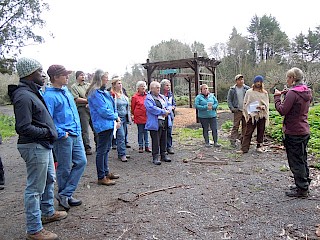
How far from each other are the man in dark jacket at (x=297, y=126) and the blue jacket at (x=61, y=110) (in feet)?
9.31

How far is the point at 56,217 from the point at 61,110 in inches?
49.8

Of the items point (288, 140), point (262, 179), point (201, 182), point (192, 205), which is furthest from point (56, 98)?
point (262, 179)

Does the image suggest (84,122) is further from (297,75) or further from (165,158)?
(297,75)

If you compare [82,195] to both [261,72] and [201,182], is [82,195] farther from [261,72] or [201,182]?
[261,72]

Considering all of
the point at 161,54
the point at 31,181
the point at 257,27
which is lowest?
the point at 31,181

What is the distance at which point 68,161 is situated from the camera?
12.4 feet

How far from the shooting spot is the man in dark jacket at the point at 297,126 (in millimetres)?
4156

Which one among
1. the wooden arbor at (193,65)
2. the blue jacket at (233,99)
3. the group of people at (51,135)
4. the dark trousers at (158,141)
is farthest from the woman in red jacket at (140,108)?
the wooden arbor at (193,65)

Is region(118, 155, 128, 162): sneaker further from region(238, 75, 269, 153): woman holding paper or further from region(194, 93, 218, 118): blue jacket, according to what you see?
region(238, 75, 269, 153): woman holding paper

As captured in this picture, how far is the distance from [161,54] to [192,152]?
1058 inches

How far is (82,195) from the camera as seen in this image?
4414mm

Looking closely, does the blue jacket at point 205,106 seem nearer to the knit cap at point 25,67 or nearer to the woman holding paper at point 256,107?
the woman holding paper at point 256,107

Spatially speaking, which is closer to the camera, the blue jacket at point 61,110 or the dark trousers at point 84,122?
the blue jacket at point 61,110

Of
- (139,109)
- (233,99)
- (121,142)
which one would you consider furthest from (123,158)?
(233,99)
